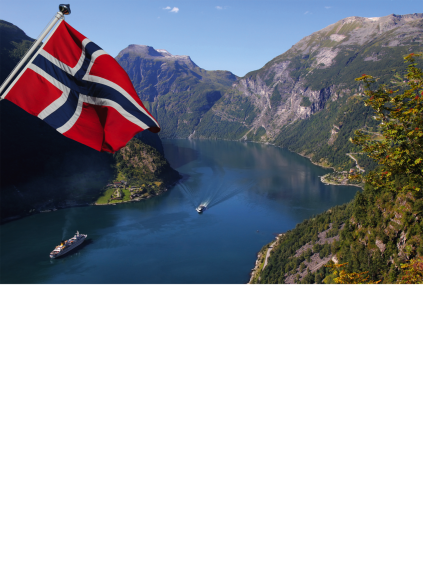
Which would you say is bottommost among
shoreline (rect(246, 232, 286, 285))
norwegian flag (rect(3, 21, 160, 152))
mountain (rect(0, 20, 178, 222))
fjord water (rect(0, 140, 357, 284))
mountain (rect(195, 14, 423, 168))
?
shoreline (rect(246, 232, 286, 285))

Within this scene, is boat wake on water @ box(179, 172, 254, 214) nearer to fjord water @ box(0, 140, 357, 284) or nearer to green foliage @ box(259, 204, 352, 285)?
fjord water @ box(0, 140, 357, 284)

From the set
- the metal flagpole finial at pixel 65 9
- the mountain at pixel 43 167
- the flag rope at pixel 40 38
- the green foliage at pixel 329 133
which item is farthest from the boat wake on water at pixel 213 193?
the metal flagpole finial at pixel 65 9

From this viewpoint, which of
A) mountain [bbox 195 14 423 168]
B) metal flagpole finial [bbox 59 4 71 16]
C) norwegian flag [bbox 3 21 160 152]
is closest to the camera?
metal flagpole finial [bbox 59 4 71 16]

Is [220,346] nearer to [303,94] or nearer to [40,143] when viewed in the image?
[40,143]

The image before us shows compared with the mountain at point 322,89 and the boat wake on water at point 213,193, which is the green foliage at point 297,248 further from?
the mountain at point 322,89

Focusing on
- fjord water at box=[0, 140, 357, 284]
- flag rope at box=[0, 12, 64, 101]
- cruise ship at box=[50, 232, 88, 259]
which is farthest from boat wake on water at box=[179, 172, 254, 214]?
flag rope at box=[0, 12, 64, 101]

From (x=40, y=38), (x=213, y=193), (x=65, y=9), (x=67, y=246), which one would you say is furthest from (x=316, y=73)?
(x=40, y=38)

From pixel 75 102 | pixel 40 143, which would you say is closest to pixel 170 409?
pixel 75 102
